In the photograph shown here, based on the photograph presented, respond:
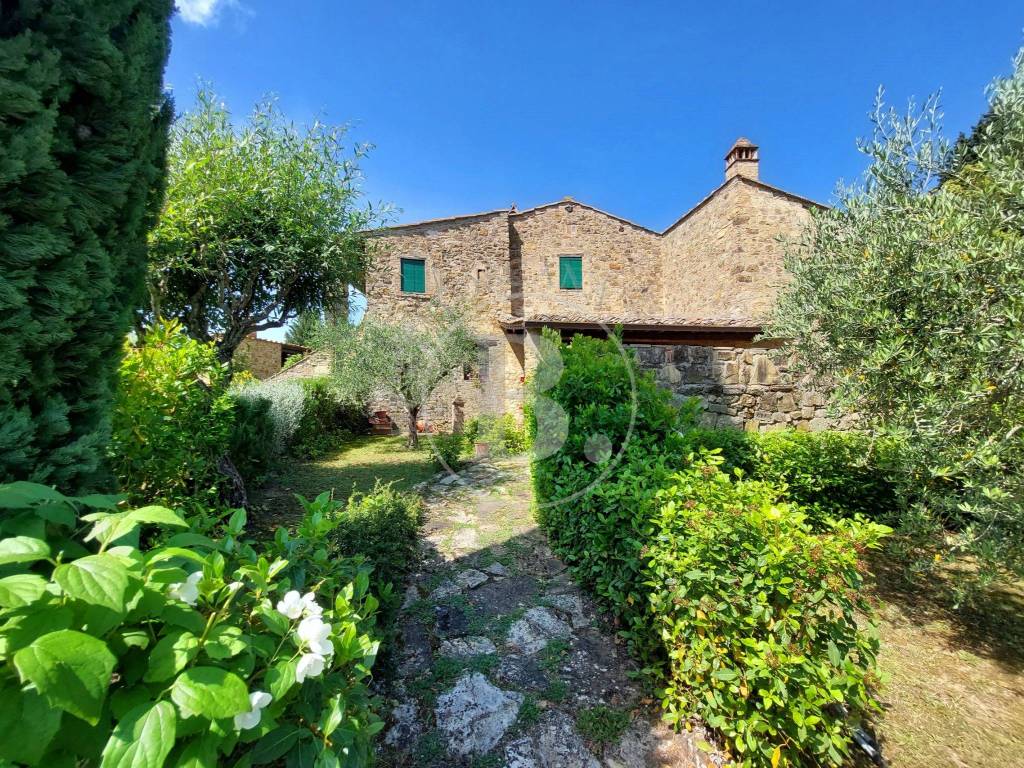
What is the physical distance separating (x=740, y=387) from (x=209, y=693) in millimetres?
6716

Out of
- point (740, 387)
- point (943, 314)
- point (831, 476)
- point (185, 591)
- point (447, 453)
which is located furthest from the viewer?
point (447, 453)

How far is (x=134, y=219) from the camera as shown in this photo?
2135 mm

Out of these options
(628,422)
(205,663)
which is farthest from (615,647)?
(205,663)

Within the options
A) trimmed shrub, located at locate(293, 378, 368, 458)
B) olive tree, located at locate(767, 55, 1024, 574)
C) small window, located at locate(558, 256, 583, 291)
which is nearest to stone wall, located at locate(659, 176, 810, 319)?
small window, located at locate(558, 256, 583, 291)

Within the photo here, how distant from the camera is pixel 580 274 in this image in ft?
47.7

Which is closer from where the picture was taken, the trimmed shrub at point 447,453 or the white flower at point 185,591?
the white flower at point 185,591

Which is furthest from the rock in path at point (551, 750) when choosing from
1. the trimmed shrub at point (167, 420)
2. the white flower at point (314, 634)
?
the trimmed shrub at point (167, 420)

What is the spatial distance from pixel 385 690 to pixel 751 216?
1381cm

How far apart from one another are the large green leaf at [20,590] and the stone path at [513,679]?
6.33 ft

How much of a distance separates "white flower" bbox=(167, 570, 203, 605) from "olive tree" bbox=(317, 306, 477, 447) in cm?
859

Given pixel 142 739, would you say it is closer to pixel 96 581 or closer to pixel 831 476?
pixel 96 581

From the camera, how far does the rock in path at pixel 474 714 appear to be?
197 cm

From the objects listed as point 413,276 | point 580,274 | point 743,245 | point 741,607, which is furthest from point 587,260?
point 741,607

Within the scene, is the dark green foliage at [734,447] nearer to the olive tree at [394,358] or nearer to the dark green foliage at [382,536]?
the dark green foliage at [382,536]
